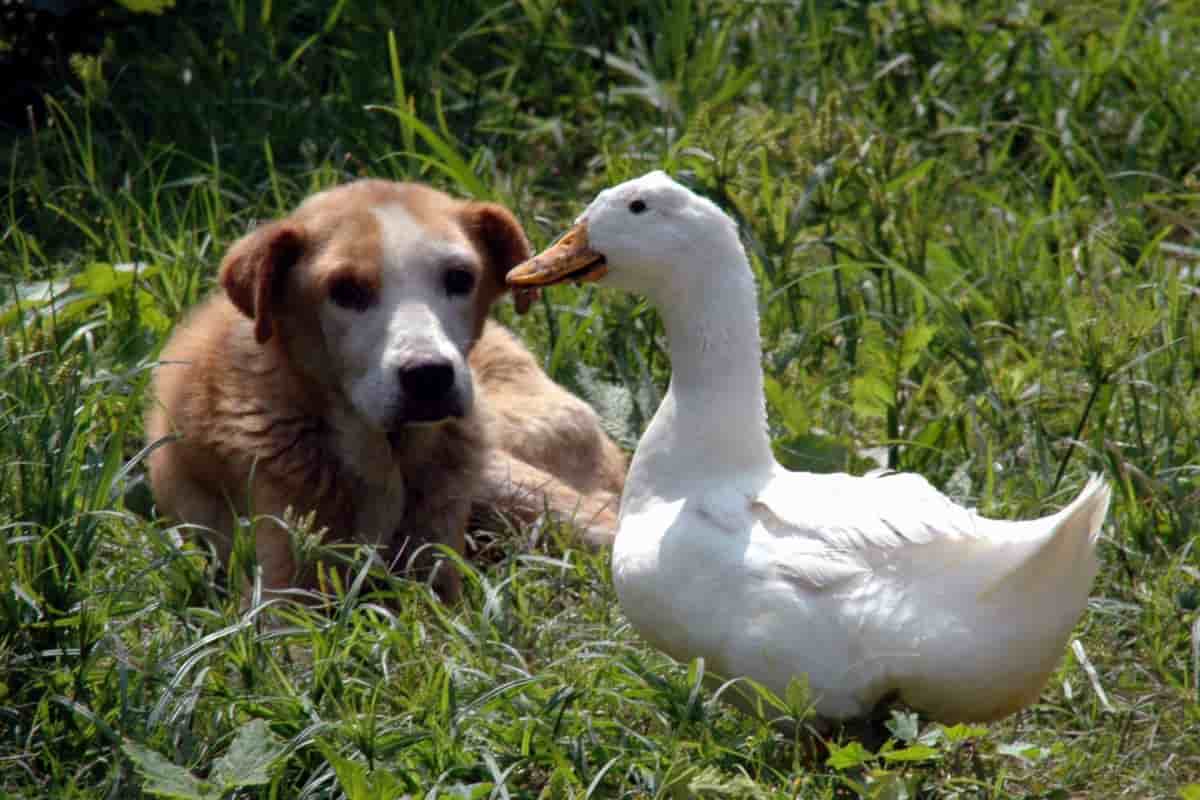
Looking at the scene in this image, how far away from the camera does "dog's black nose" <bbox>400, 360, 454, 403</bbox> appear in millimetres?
3936

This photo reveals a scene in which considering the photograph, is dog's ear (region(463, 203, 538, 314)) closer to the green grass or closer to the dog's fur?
the dog's fur

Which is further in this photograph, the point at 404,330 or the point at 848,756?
the point at 404,330

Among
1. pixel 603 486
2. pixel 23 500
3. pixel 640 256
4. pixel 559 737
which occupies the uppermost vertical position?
pixel 640 256

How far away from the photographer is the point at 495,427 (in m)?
4.70

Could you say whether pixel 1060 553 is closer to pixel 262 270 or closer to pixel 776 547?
pixel 776 547

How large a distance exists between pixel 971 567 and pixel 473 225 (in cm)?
172

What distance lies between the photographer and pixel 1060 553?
2914 millimetres

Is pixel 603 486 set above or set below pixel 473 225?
below

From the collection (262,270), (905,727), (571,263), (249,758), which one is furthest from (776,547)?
(262,270)

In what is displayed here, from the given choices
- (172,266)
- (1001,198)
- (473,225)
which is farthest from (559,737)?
(1001,198)

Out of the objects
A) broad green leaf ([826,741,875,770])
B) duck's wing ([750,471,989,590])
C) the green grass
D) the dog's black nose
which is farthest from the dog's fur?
broad green leaf ([826,741,875,770])

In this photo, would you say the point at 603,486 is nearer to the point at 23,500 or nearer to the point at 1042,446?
the point at 1042,446

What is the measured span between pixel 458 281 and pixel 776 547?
51.7 inches

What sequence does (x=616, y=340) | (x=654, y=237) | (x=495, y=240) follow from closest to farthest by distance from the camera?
(x=654, y=237) < (x=495, y=240) < (x=616, y=340)
